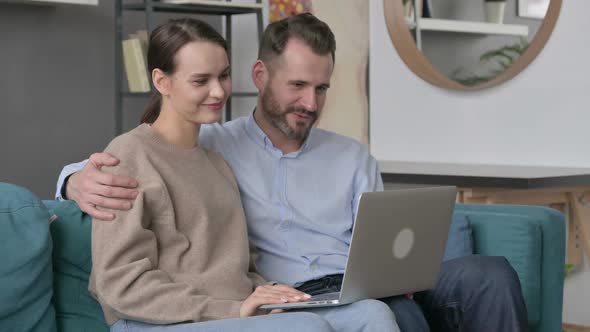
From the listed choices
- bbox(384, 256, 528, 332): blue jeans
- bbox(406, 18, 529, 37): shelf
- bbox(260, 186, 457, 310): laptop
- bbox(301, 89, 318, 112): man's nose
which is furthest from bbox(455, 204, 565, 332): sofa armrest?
bbox(406, 18, 529, 37): shelf

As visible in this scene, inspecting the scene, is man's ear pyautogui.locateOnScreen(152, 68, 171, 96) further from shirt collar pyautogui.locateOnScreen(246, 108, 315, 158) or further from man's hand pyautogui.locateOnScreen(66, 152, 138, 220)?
shirt collar pyautogui.locateOnScreen(246, 108, 315, 158)

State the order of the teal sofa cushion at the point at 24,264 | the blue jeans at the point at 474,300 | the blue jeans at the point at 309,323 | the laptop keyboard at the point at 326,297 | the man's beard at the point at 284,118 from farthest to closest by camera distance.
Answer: the man's beard at the point at 284,118 → the blue jeans at the point at 474,300 → the laptop keyboard at the point at 326,297 → the teal sofa cushion at the point at 24,264 → the blue jeans at the point at 309,323

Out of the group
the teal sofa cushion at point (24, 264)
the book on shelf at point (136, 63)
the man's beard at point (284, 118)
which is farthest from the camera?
the book on shelf at point (136, 63)

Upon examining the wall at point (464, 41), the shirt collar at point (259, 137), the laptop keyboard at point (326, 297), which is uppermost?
the wall at point (464, 41)

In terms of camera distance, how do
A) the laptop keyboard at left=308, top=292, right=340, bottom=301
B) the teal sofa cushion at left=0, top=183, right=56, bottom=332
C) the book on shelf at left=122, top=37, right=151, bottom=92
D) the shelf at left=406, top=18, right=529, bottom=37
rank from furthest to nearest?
the book on shelf at left=122, top=37, right=151, bottom=92, the shelf at left=406, top=18, right=529, bottom=37, the laptop keyboard at left=308, top=292, right=340, bottom=301, the teal sofa cushion at left=0, top=183, right=56, bottom=332

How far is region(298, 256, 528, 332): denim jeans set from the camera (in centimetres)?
219

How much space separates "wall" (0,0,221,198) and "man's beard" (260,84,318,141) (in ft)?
6.06

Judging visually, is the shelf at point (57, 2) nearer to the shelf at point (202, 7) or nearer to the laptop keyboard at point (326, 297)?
the shelf at point (202, 7)

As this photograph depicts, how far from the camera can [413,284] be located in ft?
6.78

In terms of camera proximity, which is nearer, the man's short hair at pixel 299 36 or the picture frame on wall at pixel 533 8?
the man's short hair at pixel 299 36

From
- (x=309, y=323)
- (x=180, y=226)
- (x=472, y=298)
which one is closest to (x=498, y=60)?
(x=472, y=298)

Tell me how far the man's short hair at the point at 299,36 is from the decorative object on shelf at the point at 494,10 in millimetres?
1629

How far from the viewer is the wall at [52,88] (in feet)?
12.6

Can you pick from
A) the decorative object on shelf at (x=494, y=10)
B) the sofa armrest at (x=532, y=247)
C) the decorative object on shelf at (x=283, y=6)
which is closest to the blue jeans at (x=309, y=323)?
the sofa armrest at (x=532, y=247)
